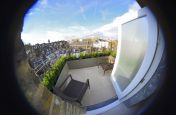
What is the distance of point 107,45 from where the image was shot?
32.0 ft

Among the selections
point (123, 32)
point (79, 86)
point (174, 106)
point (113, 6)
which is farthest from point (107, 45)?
point (174, 106)

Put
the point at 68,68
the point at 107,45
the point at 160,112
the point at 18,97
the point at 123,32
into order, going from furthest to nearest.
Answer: the point at 107,45 → the point at 68,68 → the point at 123,32 → the point at 160,112 → the point at 18,97

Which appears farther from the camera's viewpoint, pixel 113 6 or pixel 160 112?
pixel 113 6

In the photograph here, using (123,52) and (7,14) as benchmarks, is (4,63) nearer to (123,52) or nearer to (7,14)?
(7,14)

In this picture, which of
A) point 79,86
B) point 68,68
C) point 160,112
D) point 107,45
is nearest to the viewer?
point 160,112

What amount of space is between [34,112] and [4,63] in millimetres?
431

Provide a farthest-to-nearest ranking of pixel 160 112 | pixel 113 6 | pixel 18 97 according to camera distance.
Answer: pixel 113 6, pixel 160 112, pixel 18 97

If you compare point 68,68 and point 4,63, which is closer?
point 4,63

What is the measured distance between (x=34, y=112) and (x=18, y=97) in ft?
0.60

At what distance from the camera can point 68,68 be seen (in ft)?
27.8

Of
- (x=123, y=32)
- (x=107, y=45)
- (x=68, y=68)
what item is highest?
(x=123, y=32)

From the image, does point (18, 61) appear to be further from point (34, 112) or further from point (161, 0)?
point (161, 0)

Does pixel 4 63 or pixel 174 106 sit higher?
pixel 4 63

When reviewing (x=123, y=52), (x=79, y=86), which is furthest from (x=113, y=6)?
(x=79, y=86)
